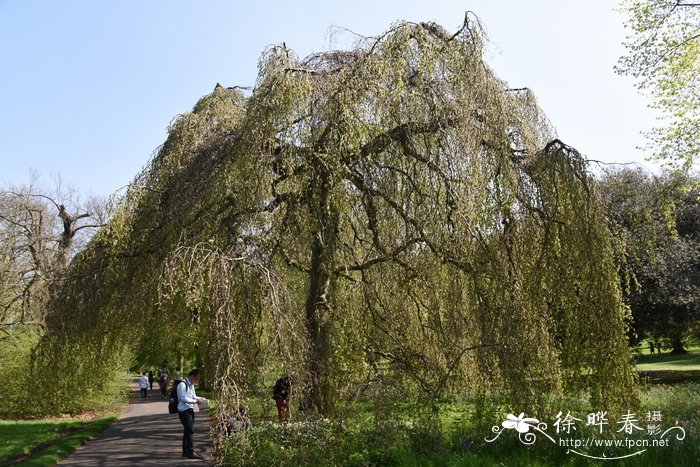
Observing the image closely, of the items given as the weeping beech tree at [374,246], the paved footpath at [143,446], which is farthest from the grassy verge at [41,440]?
the weeping beech tree at [374,246]

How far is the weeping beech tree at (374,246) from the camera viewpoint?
593 cm

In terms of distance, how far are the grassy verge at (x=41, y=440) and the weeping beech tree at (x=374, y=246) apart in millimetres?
1834

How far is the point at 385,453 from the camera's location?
21.0ft

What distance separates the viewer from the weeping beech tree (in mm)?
5926

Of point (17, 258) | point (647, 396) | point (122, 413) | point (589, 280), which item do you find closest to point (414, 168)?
point (589, 280)

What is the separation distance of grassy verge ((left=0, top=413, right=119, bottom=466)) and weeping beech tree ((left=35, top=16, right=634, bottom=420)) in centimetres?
183

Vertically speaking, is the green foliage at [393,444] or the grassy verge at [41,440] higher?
the green foliage at [393,444]

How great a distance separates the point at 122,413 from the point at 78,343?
11.8m

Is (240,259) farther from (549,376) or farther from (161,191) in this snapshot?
(549,376)

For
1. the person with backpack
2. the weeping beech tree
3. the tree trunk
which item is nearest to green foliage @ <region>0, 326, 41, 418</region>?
the weeping beech tree

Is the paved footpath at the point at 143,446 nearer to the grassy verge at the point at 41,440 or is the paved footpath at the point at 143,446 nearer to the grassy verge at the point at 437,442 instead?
the grassy verge at the point at 41,440

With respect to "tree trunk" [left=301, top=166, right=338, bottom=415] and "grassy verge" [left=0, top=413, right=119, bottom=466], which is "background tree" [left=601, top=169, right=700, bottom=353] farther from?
"grassy verge" [left=0, top=413, right=119, bottom=466]

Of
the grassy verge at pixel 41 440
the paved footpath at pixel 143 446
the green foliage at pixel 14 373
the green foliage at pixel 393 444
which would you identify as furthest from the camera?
the green foliage at pixel 14 373

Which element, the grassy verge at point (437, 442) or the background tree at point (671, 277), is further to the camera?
the background tree at point (671, 277)
